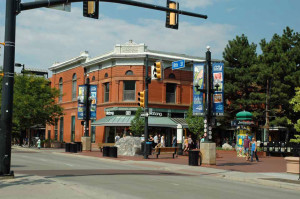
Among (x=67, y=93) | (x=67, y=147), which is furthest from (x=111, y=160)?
(x=67, y=93)

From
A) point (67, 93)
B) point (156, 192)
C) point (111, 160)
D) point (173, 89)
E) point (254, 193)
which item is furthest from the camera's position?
point (67, 93)

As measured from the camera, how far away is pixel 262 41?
45.8m

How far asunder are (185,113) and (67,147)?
18284mm

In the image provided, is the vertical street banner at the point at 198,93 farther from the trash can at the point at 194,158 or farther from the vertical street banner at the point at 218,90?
the trash can at the point at 194,158

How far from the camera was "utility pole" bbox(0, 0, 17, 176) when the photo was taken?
40.4 feet

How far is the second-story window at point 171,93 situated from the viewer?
4812cm

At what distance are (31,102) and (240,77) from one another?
24.5m

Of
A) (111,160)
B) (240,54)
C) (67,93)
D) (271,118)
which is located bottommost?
(111,160)

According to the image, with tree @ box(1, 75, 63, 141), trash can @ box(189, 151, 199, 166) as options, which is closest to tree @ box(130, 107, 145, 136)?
tree @ box(1, 75, 63, 141)

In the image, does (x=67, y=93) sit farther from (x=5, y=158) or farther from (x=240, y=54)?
(x=5, y=158)

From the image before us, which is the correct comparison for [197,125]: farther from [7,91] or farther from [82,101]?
[7,91]

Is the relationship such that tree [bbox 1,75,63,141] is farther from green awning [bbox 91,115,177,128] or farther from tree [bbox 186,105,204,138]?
tree [bbox 186,105,204,138]

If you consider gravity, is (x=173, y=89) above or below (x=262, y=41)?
below

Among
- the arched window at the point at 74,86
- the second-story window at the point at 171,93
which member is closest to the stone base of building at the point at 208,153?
the second-story window at the point at 171,93
